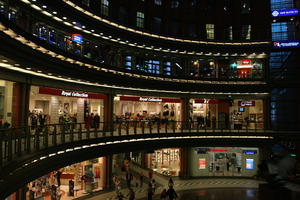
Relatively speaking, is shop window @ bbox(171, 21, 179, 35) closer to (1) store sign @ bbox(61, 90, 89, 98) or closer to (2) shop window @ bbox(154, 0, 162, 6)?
(2) shop window @ bbox(154, 0, 162, 6)

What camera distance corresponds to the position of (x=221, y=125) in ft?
85.8

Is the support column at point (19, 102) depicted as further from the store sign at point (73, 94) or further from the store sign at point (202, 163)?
the store sign at point (202, 163)

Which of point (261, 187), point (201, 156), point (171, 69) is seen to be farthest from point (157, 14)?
point (261, 187)

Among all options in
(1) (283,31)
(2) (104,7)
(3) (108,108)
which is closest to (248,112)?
(1) (283,31)

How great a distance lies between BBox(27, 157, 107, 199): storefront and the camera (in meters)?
18.6

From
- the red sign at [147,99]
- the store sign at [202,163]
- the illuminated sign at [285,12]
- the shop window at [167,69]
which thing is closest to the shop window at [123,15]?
the shop window at [167,69]

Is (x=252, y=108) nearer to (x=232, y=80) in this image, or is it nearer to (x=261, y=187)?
(x=232, y=80)

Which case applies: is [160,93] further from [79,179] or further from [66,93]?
[79,179]

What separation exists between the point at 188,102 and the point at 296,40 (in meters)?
13.9

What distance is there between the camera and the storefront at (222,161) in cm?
2794

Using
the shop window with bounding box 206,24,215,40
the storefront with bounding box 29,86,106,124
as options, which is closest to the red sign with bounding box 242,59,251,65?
the shop window with bounding box 206,24,215,40

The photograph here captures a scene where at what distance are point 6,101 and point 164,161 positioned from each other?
19.2 meters

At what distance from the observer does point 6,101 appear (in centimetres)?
1612

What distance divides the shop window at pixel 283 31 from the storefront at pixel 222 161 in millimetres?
13696
